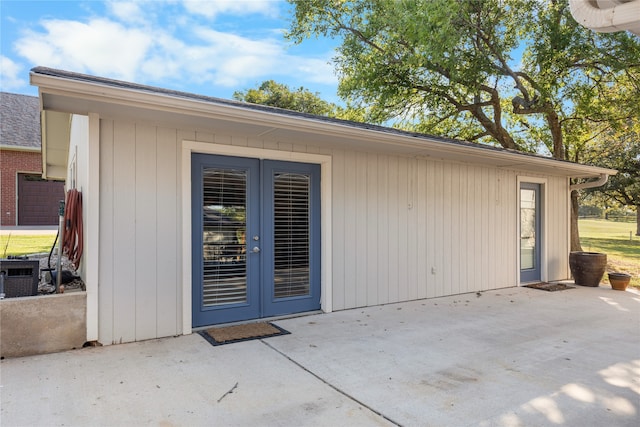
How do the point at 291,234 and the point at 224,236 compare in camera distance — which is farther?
the point at 291,234

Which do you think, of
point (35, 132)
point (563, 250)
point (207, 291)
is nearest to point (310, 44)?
point (563, 250)

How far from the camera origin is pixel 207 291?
167 inches

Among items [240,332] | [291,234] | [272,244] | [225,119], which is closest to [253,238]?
[272,244]

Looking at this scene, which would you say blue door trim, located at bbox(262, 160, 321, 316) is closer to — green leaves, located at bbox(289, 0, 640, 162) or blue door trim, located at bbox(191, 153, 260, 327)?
blue door trim, located at bbox(191, 153, 260, 327)

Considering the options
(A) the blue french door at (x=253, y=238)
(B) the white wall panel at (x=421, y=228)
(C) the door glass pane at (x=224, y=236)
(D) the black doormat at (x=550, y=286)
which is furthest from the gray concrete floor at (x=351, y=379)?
(D) the black doormat at (x=550, y=286)

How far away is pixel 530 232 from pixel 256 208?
5.56 metres

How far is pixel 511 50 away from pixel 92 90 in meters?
9.99

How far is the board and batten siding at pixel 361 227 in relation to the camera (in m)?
3.70

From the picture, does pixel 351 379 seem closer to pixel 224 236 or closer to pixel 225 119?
pixel 224 236

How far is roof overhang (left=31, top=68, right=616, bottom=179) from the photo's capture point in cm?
298

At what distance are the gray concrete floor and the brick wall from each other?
47.1 feet

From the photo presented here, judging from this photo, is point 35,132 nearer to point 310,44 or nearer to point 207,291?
point 310,44

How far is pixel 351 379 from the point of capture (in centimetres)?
297

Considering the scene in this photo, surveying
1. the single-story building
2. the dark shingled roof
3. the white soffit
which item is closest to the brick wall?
the dark shingled roof
